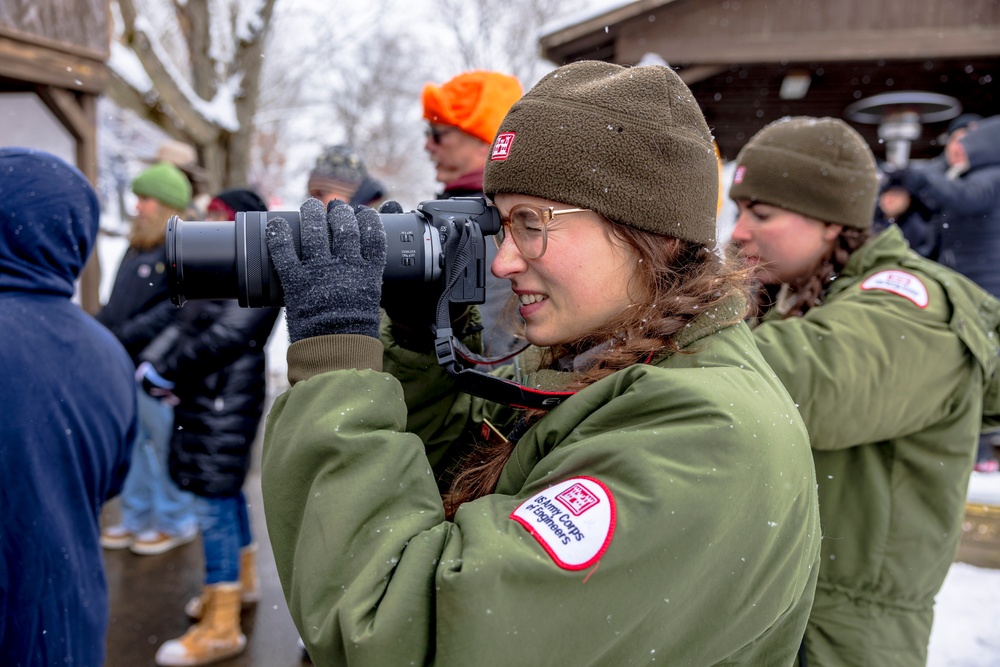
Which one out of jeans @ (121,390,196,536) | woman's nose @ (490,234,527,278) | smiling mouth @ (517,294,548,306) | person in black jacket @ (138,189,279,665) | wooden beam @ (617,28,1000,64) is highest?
wooden beam @ (617,28,1000,64)

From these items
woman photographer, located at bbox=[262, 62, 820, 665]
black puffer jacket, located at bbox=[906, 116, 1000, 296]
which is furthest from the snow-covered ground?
woman photographer, located at bbox=[262, 62, 820, 665]

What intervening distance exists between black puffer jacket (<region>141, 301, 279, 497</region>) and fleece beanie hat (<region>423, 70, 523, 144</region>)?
1154mm

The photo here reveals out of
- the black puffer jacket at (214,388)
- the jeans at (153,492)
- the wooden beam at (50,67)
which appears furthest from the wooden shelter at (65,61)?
the black puffer jacket at (214,388)

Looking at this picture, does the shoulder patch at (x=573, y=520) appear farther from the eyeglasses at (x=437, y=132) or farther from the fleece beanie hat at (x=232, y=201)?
the fleece beanie hat at (x=232, y=201)

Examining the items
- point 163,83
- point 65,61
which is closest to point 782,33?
point 65,61

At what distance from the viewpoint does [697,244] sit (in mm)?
1218

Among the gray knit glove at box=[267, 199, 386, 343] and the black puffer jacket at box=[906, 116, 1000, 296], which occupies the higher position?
the gray knit glove at box=[267, 199, 386, 343]

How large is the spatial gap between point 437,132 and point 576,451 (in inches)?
75.3

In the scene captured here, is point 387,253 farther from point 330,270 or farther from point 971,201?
point 971,201

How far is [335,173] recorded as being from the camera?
386cm

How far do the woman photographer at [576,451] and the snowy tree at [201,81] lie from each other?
11123 millimetres

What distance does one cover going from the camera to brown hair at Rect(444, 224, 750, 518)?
44.4 inches

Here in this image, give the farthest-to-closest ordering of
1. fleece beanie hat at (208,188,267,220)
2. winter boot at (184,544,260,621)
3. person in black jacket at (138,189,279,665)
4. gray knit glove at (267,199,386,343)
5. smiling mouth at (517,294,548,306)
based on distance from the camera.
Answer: winter boot at (184,544,260,621) < fleece beanie hat at (208,188,267,220) < person in black jacket at (138,189,279,665) < smiling mouth at (517,294,548,306) < gray knit glove at (267,199,386,343)

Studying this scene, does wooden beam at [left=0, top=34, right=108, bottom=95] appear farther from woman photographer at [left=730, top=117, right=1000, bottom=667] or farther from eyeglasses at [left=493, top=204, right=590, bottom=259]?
woman photographer at [left=730, top=117, right=1000, bottom=667]
